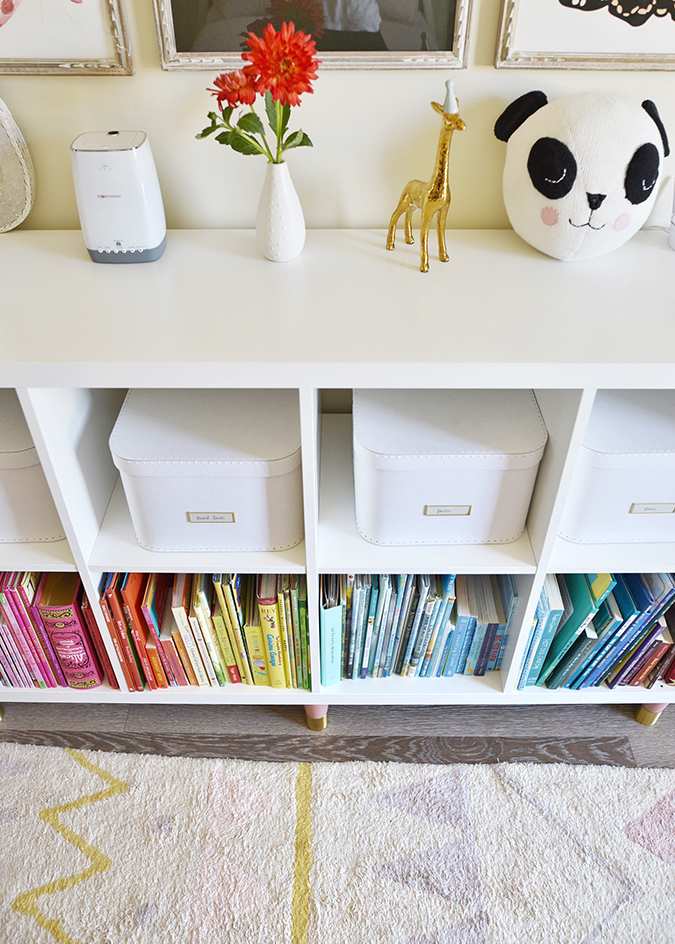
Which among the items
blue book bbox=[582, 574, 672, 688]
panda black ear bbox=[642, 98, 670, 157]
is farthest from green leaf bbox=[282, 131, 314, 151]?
blue book bbox=[582, 574, 672, 688]

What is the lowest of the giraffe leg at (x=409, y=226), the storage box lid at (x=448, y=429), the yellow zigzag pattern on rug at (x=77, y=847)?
the yellow zigzag pattern on rug at (x=77, y=847)

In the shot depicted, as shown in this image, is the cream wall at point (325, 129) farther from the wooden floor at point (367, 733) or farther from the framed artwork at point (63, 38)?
the wooden floor at point (367, 733)

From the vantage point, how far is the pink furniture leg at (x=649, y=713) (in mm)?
1421

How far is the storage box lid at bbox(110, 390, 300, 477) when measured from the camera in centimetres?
108

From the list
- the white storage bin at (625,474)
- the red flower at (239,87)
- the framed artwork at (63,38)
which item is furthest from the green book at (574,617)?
the framed artwork at (63,38)

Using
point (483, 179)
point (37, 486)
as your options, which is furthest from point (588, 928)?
point (483, 179)

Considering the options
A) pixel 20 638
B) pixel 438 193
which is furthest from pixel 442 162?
pixel 20 638

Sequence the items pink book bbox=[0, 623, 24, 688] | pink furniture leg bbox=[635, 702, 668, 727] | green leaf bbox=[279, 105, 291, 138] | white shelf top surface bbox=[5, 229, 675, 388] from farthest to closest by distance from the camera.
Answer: pink furniture leg bbox=[635, 702, 668, 727] < pink book bbox=[0, 623, 24, 688] < green leaf bbox=[279, 105, 291, 138] < white shelf top surface bbox=[5, 229, 675, 388]

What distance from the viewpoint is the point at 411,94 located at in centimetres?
116

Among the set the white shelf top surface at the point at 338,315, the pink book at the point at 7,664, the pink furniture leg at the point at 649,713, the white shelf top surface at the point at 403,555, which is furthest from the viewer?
the pink furniture leg at the point at 649,713

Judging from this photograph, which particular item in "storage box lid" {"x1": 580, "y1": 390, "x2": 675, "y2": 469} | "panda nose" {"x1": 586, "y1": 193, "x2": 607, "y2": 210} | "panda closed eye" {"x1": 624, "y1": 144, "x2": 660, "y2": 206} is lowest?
"storage box lid" {"x1": 580, "y1": 390, "x2": 675, "y2": 469}

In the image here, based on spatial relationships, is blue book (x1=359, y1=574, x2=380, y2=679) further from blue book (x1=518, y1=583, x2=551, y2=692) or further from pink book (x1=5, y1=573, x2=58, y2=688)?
pink book (x1=5, y1=573, x2=58, y2=688)

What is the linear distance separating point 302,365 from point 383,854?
86 cm

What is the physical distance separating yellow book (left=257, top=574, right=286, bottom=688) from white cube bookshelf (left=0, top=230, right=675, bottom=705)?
62mm
